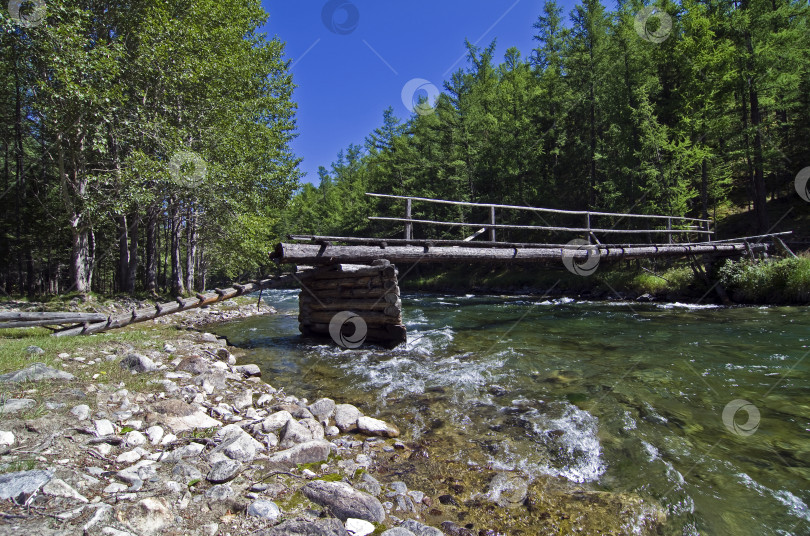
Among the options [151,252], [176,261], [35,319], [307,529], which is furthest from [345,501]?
[151,252]

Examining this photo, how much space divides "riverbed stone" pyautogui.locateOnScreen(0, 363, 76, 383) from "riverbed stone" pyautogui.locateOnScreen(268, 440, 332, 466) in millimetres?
3223

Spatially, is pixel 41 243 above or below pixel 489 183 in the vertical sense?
below

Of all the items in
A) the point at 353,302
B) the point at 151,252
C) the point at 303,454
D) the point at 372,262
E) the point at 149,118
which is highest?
the point at 149,118

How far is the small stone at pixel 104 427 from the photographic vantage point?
3.46 metres

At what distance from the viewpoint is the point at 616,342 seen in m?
9.60

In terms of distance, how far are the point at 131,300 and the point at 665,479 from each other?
20177 mm

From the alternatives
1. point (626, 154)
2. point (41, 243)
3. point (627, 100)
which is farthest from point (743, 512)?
point (41, 243)

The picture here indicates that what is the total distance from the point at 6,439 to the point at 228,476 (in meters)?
1.76

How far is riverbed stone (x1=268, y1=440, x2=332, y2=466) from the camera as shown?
3.63 meters

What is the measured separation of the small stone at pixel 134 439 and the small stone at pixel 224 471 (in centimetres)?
86

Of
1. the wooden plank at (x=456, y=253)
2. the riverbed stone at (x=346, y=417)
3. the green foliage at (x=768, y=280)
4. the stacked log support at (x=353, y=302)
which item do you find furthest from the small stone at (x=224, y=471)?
the green foliage at (x=768, y=280)

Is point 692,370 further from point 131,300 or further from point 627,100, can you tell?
point 627,100

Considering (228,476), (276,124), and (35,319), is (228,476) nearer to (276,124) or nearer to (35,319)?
(35,319)

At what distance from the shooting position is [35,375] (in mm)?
4602
